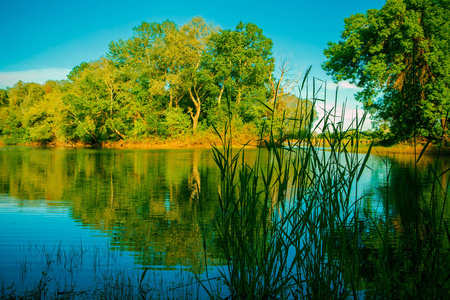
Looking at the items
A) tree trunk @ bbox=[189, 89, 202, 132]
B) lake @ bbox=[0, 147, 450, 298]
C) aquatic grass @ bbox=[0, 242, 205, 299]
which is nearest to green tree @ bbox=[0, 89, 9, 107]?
tree trunk @ bbox=[189, 89, 202, 132]

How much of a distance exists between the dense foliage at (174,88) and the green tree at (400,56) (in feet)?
33.2

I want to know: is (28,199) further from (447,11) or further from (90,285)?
(447,11)

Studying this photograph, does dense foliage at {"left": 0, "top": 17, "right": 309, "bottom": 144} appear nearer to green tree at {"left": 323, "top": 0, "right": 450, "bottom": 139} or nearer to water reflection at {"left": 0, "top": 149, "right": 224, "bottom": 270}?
green tree at {"left": 323, "top": 0, "right": 450, "bottom": 139}

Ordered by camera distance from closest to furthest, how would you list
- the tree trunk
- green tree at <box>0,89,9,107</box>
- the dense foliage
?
the dense foliage
the tree trunk
green tree at <box>0,89,9,107</box>

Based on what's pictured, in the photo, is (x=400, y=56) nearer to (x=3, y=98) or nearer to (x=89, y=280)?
(x=89, y=280)

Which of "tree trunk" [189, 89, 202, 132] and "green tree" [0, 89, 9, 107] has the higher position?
"green tree" [0, 89, 9, 107]

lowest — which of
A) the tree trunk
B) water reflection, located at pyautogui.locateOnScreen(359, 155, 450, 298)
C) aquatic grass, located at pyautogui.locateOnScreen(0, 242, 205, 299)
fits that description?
aquatic grass, located at pyautogui.locateOnScreen(0, 242, 205, 299)

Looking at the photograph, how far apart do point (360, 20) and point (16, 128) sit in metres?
45.1

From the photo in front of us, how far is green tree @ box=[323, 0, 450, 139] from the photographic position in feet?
69.2

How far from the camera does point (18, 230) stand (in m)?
4.81

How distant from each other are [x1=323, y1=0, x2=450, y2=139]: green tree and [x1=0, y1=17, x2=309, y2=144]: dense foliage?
10113mm

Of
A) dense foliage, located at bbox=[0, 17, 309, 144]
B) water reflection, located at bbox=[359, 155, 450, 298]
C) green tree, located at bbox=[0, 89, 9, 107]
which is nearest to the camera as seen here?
water reflection, located at bbox=[359, 155, 450, 298]

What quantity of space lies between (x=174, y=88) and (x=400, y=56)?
75.4 feet

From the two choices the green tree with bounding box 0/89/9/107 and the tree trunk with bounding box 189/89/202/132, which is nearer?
the tree trunk with bounding box 189/89/202/132
